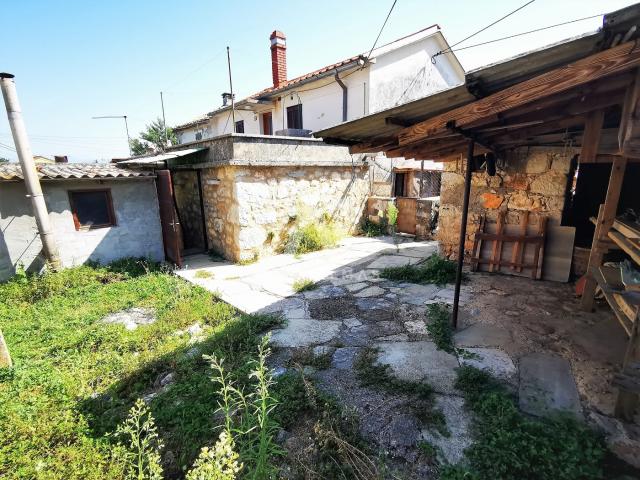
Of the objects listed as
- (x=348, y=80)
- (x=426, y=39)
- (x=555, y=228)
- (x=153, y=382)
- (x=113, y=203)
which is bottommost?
(x=153, y=382)

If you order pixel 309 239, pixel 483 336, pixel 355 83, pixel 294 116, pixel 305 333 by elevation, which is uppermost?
pixel 355 83

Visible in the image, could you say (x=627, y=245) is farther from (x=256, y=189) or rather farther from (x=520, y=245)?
(x=256, y=189)

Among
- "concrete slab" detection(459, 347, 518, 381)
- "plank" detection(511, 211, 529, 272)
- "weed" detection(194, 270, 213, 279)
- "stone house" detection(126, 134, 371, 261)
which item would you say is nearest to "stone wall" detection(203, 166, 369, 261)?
"stone house" detection(126, 134, 371, 261)

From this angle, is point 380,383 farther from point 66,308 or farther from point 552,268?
point 66,308

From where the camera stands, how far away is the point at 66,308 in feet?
17.6

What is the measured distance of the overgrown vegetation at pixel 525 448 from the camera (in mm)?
1988

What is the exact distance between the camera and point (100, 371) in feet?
11.8

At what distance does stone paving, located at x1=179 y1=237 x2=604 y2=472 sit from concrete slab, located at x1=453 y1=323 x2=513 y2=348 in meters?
0.01

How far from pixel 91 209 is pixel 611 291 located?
9.39m

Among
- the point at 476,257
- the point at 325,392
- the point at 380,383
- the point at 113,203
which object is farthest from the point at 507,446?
the point at 113,203

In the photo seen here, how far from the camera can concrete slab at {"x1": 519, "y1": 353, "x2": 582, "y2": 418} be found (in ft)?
8.36

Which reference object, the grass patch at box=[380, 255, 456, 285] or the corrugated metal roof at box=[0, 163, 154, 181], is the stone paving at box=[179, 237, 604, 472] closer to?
the grass patch at box=[380, 255, 456, 285]

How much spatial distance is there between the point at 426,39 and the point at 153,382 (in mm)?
13279

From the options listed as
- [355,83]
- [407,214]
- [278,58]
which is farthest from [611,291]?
[278,58]
